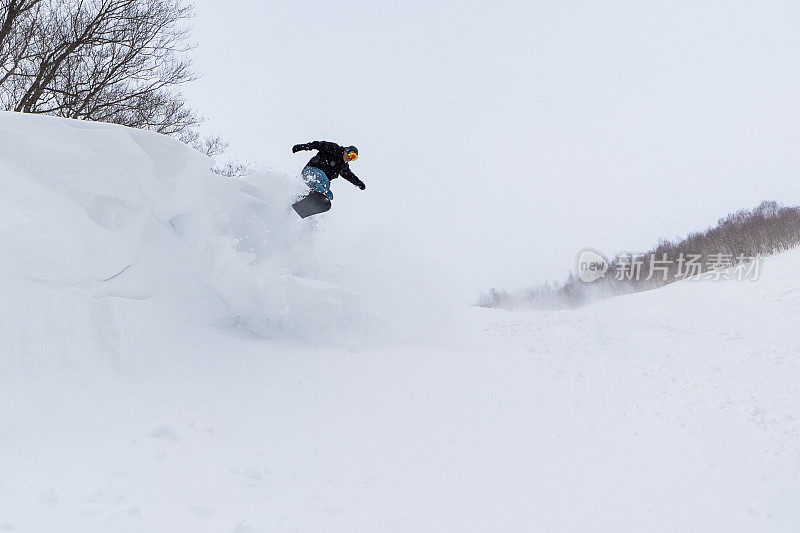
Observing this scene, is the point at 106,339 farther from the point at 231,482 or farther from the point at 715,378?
the point at 715,378

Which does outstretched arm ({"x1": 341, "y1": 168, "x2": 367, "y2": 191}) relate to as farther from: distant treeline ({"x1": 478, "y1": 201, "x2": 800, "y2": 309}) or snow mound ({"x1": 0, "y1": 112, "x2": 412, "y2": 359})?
distant treeline ({"x1": 478, "y1": 201, "x2": 800, "y2": 309})

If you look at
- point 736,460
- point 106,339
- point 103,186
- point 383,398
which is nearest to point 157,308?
point 106,339

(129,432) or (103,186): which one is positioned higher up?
(103,186)

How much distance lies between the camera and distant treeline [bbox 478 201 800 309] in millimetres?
31150

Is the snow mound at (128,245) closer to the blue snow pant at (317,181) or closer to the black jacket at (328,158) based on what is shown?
the blue snow pant at (317,181)

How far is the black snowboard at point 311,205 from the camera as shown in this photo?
20.5 feet

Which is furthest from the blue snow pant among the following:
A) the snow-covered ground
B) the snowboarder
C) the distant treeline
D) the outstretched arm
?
the distant treeline

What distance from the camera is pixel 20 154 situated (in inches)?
132

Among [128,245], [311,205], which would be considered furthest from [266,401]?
[311,205]

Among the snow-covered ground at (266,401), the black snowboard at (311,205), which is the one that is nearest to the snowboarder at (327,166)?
the black snowboard at (311,205)

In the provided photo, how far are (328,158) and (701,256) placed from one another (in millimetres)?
37324

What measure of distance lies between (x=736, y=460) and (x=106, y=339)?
14.8 ft

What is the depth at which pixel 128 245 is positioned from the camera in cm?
387

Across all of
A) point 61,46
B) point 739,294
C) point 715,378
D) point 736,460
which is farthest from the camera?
point 739,294
